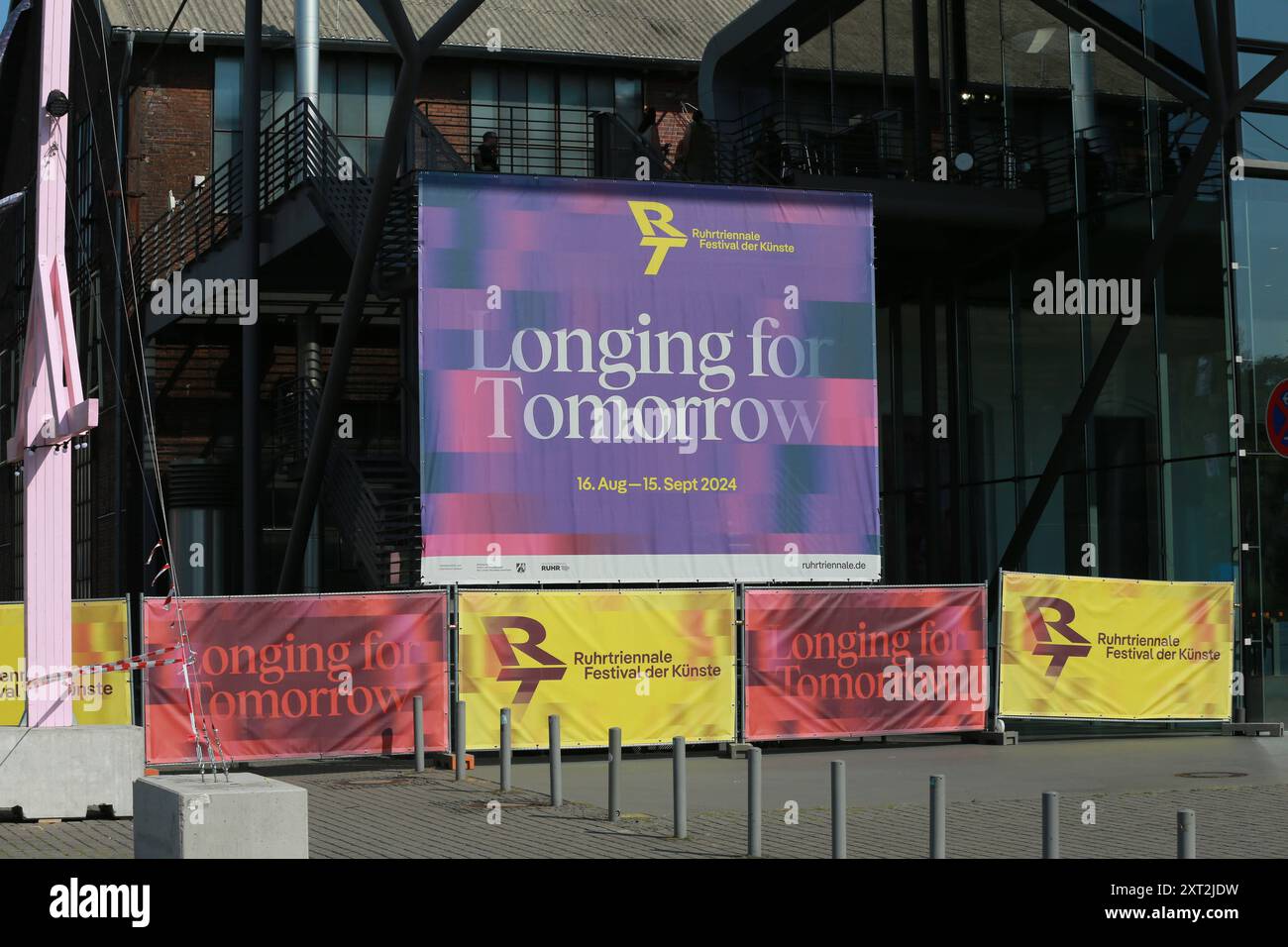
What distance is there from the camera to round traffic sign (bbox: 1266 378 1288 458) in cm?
2300

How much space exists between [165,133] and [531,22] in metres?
9.13

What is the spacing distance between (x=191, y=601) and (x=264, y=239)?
1340cm

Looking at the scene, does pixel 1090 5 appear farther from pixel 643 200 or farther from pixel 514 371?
pixel 514 371

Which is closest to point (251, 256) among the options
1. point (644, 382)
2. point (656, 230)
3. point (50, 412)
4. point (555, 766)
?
point (656, 230)

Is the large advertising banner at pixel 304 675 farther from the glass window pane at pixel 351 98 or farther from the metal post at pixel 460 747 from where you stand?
the glass window pane at pixel 351 98

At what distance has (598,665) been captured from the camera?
18.8 meters

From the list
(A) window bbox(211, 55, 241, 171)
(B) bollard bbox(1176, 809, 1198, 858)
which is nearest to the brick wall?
(A) window bbox(211, 55, 241, 171)

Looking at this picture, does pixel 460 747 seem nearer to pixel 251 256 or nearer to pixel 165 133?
pixel 251 256

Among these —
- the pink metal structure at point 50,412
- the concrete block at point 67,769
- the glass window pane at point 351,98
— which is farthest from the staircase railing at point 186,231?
the concrete block at point 67,769

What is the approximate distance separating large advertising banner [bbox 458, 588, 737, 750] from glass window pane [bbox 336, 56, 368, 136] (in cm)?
2387

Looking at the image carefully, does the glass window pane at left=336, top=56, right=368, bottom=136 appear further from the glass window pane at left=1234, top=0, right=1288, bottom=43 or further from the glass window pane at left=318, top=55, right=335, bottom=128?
the glass window pane at left=1234, top=0, right=1288, bottom=43
